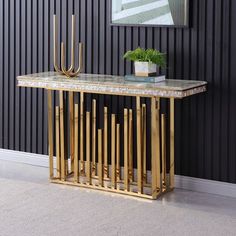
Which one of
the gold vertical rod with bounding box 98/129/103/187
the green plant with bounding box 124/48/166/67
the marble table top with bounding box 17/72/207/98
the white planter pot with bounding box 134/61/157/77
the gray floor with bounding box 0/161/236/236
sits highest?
the green plant with bounding box 124/48/166/67

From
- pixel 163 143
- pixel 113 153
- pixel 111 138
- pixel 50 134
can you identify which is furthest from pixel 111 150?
pixel 50 134

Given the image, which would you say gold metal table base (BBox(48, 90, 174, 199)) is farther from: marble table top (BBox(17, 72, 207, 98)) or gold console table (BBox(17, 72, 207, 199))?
marble table top (BBox(17, 72, 207, 98))

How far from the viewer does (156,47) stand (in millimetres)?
5031

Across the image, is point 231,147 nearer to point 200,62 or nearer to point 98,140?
point 200,62

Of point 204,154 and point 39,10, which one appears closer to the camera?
point 204,154

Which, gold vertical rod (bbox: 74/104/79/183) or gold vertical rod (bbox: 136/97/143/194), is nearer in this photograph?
gold vertical rod (bbox: 136/97/143/194)

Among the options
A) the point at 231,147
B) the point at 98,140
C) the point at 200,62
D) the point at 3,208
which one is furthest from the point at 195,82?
the point at 3,208

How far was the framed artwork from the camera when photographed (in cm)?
485

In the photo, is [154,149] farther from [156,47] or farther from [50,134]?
[50,134]

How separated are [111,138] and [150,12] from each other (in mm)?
1015

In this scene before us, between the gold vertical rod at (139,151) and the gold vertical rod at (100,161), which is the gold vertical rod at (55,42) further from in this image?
the gold vertical rod at (139,151)

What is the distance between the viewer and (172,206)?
15.3 ft

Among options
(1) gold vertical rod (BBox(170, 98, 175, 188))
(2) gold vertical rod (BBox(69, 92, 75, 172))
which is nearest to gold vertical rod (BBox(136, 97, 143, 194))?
(1) gold vertical rod (BBox(170, 98, 175, 188))

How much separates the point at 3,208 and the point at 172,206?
1.15 metres
